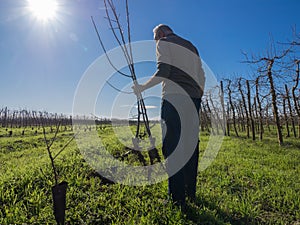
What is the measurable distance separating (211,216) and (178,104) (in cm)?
131

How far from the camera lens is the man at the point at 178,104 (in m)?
2.15

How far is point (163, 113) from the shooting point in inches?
89.9

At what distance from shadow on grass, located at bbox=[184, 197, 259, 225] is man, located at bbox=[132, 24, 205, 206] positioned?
144 mm

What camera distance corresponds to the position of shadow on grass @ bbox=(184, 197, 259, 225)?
2.04 metres

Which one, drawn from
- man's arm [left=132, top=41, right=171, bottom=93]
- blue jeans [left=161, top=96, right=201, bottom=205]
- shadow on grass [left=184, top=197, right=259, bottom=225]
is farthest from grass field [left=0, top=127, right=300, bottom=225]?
man's arm [left=132, top=41, right=171, bottom=93]

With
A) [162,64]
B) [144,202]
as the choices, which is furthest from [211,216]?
[162,64]

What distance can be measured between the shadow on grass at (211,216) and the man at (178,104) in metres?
0.14

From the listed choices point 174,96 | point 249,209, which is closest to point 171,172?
point 174,96

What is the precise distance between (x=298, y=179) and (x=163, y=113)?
3407mm

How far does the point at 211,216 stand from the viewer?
2.09m

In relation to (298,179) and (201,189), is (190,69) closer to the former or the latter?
(201,189)

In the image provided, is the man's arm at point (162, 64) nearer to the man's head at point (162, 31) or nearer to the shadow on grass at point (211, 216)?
the man's head at point (162, 31)

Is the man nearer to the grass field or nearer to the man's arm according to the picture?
the man's arm

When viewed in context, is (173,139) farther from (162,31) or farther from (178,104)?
(162,31)
